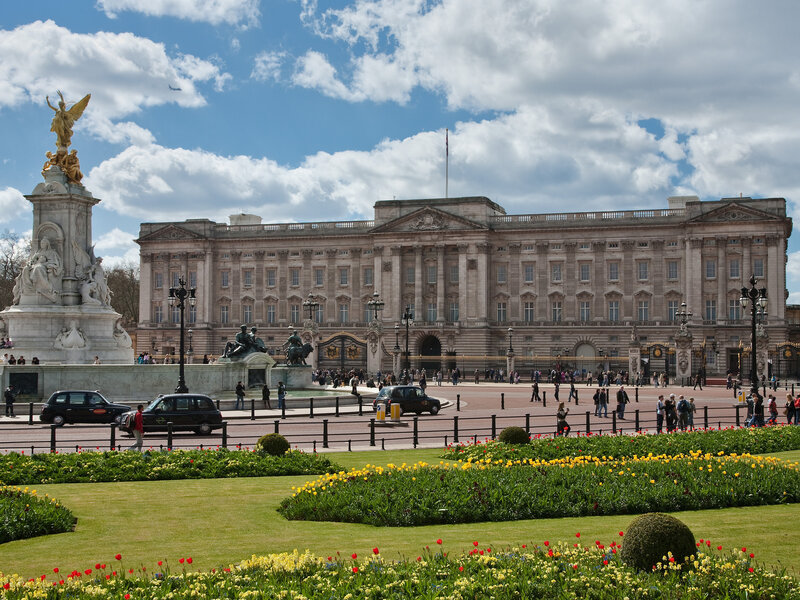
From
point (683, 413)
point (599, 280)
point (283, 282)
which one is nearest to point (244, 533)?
point (683, 413)

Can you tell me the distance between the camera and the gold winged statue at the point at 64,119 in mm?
41406

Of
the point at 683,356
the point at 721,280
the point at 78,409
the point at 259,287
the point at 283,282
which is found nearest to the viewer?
the point at 78,409

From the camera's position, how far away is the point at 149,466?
1959cm

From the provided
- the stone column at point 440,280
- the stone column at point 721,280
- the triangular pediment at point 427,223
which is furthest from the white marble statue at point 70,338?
the stone column at point 721,280

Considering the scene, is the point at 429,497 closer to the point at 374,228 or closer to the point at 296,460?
the point at 296,460

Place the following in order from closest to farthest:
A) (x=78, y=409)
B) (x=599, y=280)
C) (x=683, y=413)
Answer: (x=683, y=413) → (x=78, y=409) → (x=599, y=280)

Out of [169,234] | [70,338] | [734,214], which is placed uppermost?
[169,234]

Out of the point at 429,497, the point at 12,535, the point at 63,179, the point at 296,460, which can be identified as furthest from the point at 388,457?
the point at 63,179

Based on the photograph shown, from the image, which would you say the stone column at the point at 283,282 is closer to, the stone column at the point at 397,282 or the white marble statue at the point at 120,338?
the stone column at the point at 397,282

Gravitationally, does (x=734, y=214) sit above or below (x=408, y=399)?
above

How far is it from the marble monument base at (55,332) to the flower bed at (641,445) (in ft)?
72.8

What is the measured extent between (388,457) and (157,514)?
8.81 m

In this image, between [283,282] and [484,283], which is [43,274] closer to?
[484,283]

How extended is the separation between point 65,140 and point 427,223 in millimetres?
65694
